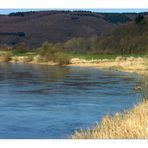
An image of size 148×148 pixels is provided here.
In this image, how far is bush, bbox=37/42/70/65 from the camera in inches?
1505

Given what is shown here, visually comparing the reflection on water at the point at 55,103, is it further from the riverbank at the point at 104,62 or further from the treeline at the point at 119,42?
the treeline at the point at 119,42

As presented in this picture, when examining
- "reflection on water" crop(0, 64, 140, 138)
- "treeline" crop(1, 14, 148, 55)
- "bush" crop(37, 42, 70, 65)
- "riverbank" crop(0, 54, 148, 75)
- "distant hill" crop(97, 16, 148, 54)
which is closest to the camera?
"reflection on water" crop(0, 64, 140, 138)

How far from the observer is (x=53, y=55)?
40.3m

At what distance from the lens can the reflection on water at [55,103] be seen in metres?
9.46

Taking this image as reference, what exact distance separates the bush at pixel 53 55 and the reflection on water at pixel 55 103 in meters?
15.4

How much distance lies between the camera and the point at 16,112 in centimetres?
1177

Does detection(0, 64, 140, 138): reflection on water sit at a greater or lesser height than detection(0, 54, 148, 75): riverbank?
greater

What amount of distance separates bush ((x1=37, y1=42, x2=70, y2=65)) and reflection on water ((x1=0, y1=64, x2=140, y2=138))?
15.4m

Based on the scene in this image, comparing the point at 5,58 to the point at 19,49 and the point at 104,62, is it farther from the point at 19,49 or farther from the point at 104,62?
the point at 104,62

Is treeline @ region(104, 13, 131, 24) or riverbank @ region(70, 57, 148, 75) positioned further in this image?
treeline @ region(104, 13, 131, 24)

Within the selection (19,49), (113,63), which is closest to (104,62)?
(113,63)

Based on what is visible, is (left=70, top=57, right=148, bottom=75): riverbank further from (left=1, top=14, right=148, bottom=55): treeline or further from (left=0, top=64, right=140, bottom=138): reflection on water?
(left=0, top=64, right=140, bottom=138): reflection on water

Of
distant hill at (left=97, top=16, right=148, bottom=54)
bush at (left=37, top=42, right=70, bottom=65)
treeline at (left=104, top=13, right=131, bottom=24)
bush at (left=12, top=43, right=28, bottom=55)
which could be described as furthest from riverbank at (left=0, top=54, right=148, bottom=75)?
treeline at (left=104, top=13, right=131, bottom=24)
